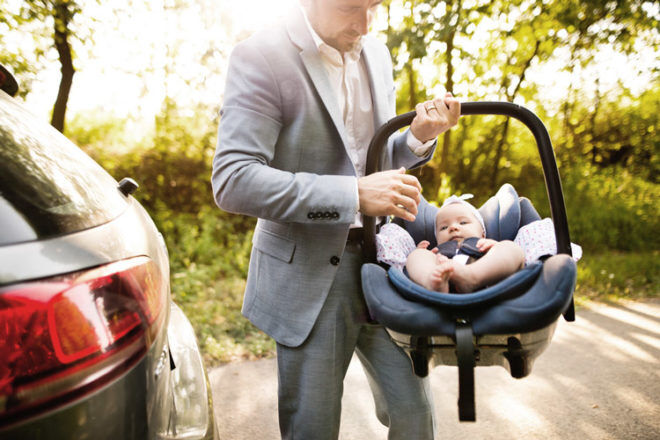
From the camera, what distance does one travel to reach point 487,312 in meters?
1.18

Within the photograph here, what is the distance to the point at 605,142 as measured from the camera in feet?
30.6

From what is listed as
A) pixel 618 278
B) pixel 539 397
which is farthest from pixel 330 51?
pixel 618 278

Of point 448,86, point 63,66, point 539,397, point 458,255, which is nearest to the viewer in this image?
point 458,255

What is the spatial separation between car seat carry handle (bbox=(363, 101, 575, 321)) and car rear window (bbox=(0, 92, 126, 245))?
2.55 ft

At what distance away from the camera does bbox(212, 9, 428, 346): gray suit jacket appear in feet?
4.58

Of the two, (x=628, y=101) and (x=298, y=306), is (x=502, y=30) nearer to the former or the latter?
(x=628, y=101)

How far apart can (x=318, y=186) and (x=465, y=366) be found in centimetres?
62

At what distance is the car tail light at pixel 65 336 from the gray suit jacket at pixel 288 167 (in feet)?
1.50

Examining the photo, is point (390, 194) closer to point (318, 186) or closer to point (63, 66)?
point (318, 186)

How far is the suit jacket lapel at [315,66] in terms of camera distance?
1526 millimetres

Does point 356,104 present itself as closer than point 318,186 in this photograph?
No

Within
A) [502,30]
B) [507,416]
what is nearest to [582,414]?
[507,416]

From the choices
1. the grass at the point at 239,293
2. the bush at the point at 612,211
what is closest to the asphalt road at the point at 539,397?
the grass at the point at 239,293

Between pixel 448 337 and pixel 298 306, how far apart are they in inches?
23.4
